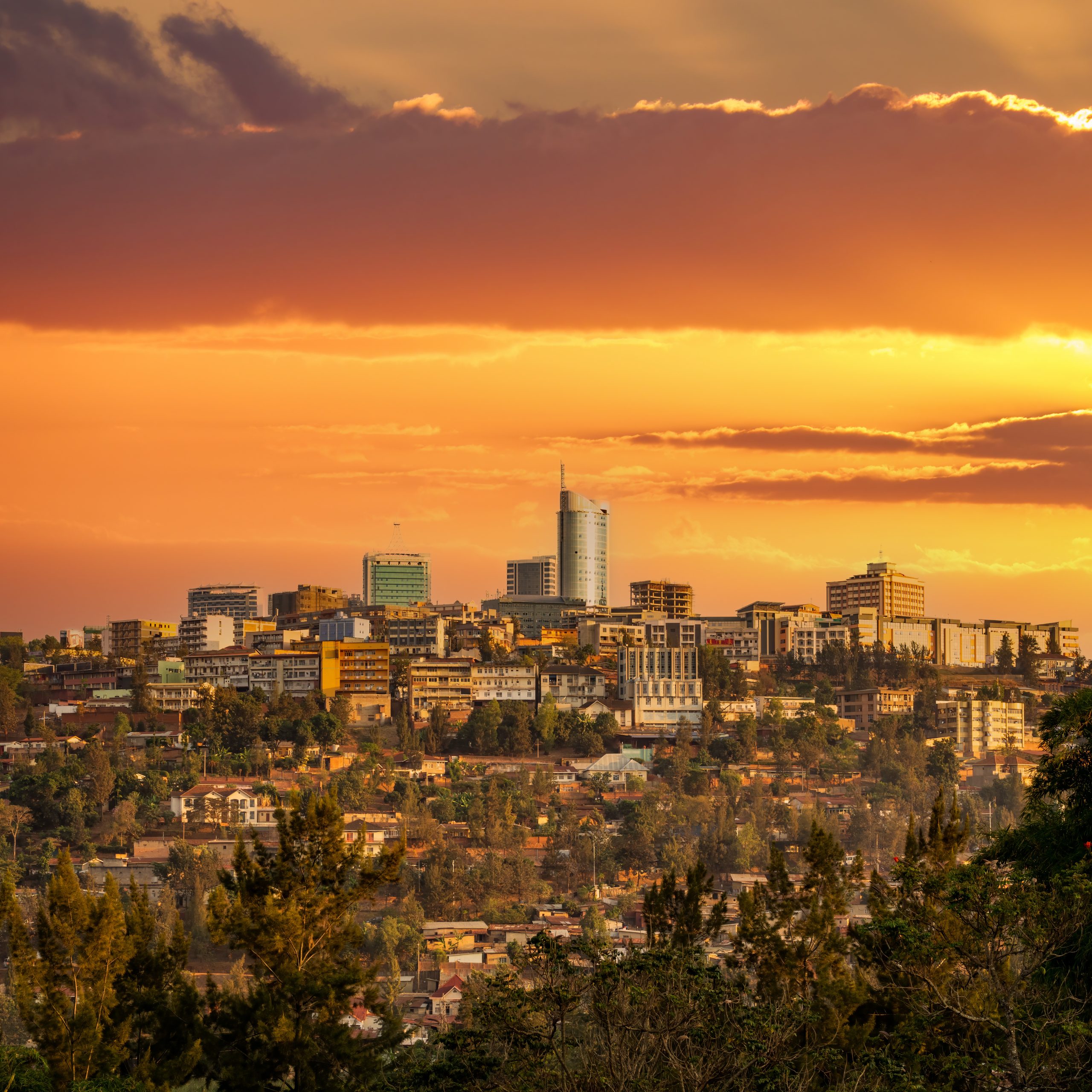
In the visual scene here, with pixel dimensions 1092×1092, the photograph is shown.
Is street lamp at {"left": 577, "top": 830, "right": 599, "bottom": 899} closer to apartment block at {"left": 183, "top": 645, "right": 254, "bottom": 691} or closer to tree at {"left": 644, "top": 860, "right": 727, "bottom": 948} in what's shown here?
apartment block at {"left": 183, "top": 645, "right": 254, "bottom": 691}

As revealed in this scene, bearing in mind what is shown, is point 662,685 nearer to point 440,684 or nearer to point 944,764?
point 440,684

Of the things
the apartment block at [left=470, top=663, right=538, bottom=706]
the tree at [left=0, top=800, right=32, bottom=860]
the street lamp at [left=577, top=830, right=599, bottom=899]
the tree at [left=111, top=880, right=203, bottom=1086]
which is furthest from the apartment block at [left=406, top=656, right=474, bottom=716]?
the tree at [left=111, top=880, right=203, bottom=1086]

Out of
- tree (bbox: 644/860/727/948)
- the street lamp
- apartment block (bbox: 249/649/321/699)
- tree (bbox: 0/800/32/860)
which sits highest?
apartment block (bbox: 249/649/321/699)

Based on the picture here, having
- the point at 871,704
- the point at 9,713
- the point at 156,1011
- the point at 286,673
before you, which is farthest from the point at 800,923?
the point at 871,704

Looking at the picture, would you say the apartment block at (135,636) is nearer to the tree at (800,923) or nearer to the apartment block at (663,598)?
the apartment block at (663,598)

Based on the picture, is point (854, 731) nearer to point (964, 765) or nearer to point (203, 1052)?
point (964, 765)

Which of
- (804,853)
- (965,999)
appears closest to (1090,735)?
(965,999)
